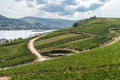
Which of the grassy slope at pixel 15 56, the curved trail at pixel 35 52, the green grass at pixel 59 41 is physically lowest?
the grassy slope at pixel 15 56

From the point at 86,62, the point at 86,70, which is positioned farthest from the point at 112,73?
the point at 86,62

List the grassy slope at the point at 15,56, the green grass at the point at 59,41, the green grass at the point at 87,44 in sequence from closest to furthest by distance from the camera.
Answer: the grassy slope at the point at 15,56 < the green grass at the point at 87,44 < the green grass at the point at 59,41

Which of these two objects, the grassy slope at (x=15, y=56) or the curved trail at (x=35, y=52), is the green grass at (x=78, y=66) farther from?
the grassy slope at (x=15, y=56)

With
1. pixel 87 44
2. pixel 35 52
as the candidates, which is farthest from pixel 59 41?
pixel 87 44

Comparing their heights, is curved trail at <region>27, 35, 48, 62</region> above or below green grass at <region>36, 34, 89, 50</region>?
below

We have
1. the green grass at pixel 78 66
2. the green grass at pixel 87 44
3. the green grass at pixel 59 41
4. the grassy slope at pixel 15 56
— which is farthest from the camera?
the green grass at pixel 59 41

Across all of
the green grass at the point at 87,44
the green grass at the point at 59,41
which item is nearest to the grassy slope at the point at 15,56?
the green grass at the point at 59,41

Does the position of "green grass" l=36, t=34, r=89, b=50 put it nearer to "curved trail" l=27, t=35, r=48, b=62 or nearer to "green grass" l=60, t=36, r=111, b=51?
"curved trail" l=27, t=35, r=48, b=62

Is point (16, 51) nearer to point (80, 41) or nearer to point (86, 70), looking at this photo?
point (80, 41)

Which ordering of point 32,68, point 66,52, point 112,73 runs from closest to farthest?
1. point 112,73
2. point 32,68
3. point 66,52

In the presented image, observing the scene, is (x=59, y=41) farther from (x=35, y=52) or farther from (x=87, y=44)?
(x=87, y=44)

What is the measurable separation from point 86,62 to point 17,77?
2565 cm

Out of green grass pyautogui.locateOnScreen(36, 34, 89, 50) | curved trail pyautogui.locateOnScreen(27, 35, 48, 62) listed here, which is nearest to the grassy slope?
curved trail pyautogui.locateOnScreen(27, 35, 48, 62)

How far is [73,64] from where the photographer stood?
335ft
